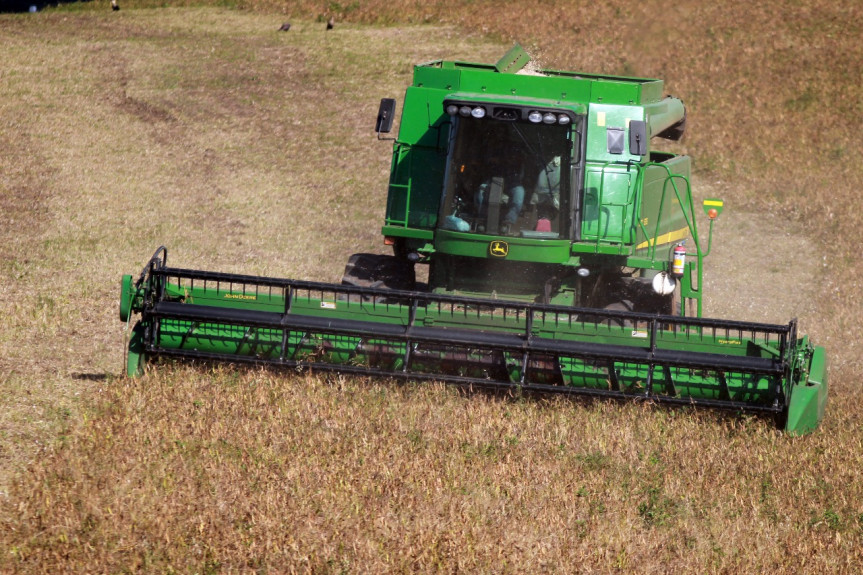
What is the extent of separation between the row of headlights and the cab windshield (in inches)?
11.6

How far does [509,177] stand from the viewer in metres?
9.36

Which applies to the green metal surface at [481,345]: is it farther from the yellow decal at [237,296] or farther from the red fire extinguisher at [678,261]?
the red fire extinguisher at [678,261]

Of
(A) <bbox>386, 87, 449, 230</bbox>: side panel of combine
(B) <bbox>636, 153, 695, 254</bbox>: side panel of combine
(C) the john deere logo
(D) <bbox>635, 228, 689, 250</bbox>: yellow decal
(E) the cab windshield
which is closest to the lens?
(C) the john deere logo

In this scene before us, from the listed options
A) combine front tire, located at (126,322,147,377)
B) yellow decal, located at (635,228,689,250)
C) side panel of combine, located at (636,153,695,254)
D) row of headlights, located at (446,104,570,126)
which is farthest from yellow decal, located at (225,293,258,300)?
yellow decal, located at (635,228,689,250)

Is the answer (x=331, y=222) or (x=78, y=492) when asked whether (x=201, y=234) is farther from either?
(x=78, y=492)

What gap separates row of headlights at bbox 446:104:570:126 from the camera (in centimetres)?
889

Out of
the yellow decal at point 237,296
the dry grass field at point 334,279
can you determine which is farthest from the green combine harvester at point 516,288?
the dry grass field at point 334,279

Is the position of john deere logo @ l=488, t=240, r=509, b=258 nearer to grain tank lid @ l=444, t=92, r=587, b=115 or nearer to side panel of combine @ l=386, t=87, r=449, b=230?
side panel of combine @ l=386, t=87, r=449, b=230

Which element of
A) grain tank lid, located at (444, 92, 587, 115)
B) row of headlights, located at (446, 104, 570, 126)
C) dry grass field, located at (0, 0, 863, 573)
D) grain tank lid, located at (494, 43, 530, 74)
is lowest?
dry grass field, located at (0, 0, 863, 573)

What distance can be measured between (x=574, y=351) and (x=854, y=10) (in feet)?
71.6

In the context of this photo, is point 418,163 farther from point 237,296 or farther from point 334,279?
point 334,279

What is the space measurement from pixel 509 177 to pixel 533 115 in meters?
0.66

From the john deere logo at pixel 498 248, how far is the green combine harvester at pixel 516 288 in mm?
12

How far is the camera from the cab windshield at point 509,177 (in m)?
9.30
